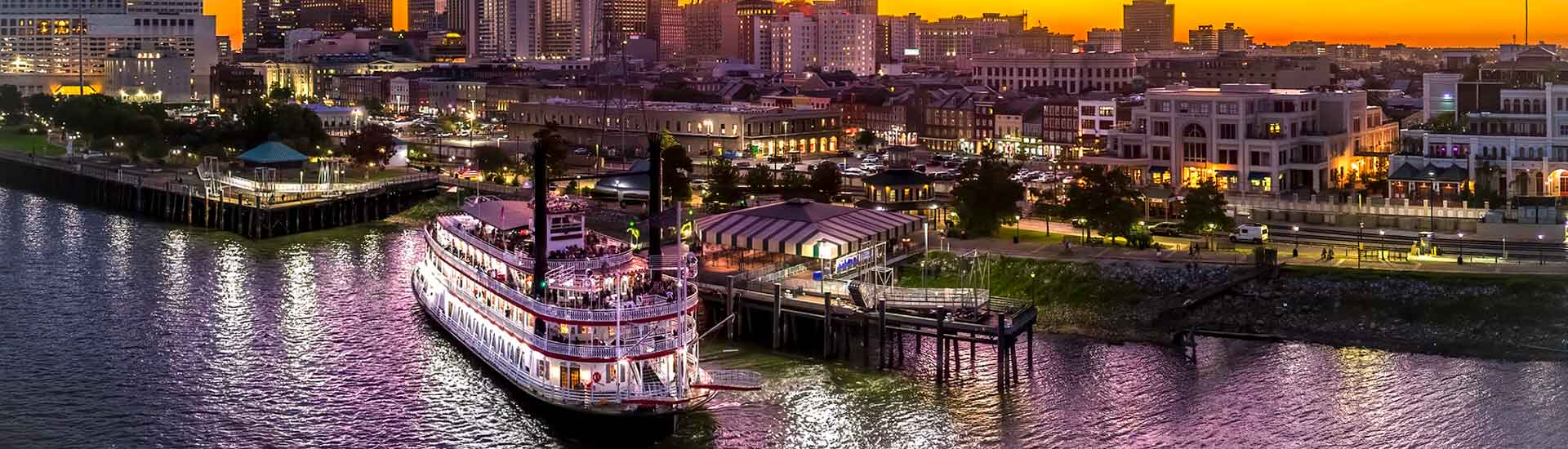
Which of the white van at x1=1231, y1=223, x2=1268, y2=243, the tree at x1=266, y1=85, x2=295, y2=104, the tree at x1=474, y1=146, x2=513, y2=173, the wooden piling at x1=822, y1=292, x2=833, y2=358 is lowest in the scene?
the wooden piling at x1=822, y1=292, x2=833, y2=358

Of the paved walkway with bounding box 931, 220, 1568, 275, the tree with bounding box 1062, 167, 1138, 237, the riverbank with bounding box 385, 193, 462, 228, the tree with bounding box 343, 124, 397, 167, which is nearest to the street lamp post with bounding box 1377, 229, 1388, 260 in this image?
the paved walkway with bounding box 931, 220, 1568, 275

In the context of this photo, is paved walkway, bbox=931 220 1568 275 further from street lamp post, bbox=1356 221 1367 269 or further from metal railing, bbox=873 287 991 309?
metal railing, bbox=873 287 991 309

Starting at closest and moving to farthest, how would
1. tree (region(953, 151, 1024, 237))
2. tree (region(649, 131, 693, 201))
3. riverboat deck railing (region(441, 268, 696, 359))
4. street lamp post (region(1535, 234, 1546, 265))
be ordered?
riverboat deck railing (region(441, 268, 696, 359)) < street lamp post (region(1535, 234, 1546, 265)) < tree (region(953, 151, 1024, 237)) < tree (region(649, 131, 693, 201))

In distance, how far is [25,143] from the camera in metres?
121

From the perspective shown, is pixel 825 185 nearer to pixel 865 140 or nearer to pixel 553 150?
pixel 553 150

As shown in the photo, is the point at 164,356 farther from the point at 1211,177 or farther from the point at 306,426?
the point at 1211,177

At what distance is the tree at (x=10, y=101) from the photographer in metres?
146

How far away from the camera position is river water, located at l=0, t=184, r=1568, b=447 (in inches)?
1462

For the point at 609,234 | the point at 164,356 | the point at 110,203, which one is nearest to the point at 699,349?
the point at 164,356

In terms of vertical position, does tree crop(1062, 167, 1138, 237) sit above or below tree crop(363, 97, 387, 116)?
below

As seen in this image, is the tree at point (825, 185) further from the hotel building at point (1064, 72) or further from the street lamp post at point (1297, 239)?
the hotel building at point (1064, 72)

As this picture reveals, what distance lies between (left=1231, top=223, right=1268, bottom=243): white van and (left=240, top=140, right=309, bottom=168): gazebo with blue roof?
5047cm

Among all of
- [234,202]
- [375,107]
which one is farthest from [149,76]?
[234,202]

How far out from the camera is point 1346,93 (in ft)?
257
